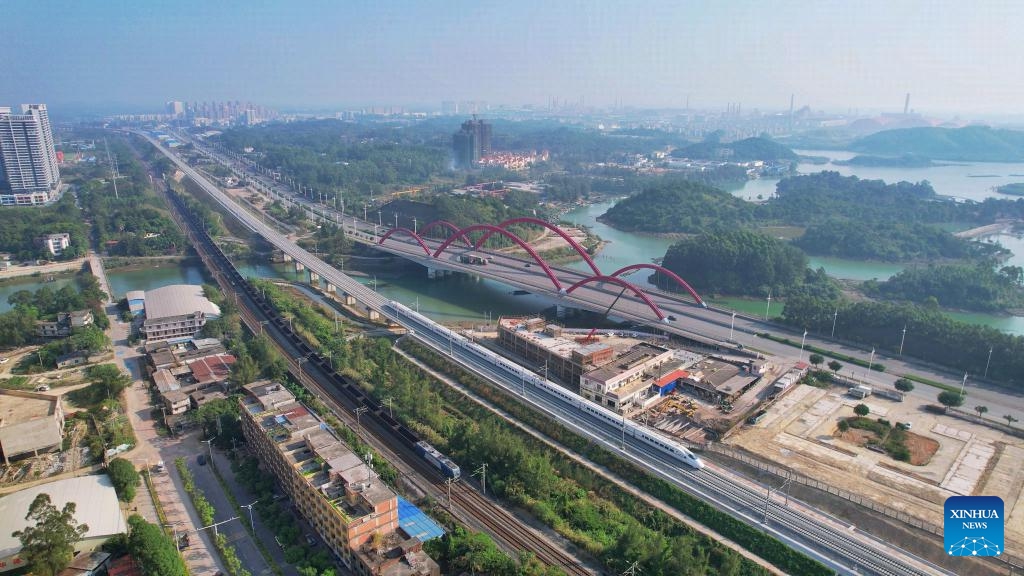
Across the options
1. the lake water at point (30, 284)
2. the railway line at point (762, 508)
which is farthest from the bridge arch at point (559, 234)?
the lake water at point (30, 284)

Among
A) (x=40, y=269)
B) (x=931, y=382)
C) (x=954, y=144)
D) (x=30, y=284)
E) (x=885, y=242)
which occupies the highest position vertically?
(x=954, y=144)

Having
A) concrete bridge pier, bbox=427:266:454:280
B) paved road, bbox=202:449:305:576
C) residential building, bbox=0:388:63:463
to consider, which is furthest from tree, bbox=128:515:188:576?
concrete bridge pier, bbox=427:266:454:280

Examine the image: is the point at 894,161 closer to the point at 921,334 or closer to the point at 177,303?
the point at 921,334

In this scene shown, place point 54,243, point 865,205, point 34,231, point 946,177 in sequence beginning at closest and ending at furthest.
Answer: point 54,243 → point 34,231 → point 865,205 → point 946,177

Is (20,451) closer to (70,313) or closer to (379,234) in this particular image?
(70,313)

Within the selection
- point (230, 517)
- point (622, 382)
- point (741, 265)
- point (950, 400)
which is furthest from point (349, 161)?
point (950, 400)

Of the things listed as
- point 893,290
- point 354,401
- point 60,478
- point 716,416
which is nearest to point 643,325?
point 716,416
